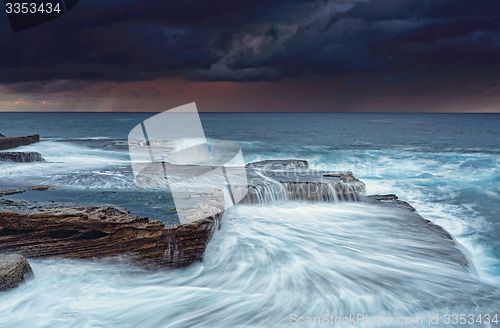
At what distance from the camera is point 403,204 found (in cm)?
849

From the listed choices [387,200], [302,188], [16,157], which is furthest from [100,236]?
[16,157]

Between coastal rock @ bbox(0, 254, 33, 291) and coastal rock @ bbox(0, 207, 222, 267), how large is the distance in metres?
0.45

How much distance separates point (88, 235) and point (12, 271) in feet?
3.02

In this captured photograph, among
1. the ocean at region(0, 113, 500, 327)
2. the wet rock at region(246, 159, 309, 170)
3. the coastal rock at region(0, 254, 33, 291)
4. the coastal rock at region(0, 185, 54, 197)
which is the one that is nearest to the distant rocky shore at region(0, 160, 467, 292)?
the ocean at region(0, 113, 500, 327)

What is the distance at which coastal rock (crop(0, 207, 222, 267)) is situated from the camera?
453cm

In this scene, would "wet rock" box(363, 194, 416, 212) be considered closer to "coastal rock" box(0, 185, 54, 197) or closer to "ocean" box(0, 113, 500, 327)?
"ocean" box(0, 113, 500, 327)

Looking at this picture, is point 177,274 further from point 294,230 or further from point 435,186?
point 435,186

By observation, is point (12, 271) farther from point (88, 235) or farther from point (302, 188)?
point (302, 188)

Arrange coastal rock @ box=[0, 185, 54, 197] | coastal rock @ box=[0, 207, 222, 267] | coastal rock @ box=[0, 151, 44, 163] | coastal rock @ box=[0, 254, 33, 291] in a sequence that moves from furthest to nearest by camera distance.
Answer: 1. coastal rock @ box=[0, 151, 44, 163]
2. coastal rock @ box=[0, 185, 54, 197]
3. coastal rock @ box=[0, 207, 222, 267]
4. coastal rock @ box=[0, 254, 33, 291]

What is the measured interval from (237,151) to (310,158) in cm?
538

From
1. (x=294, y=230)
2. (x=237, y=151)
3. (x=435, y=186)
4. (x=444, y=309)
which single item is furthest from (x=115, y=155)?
(x=444, y=309)

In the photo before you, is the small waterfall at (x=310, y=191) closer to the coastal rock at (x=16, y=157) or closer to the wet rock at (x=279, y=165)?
the wet rock at (x=279, y=165)

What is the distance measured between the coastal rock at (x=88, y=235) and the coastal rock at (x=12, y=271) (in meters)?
0.45

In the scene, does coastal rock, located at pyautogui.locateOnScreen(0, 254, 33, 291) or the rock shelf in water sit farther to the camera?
the rock shelf in water
